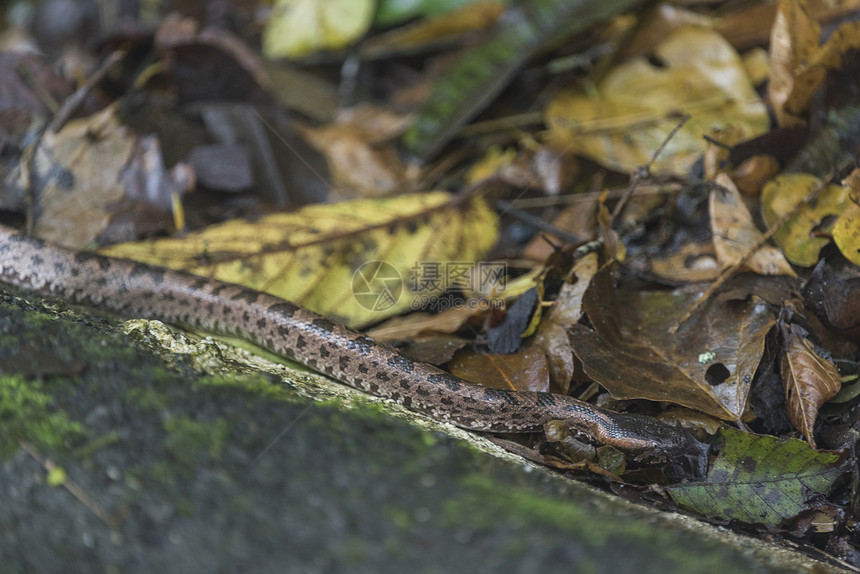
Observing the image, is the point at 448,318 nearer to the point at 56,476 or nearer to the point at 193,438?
the point at 193,438

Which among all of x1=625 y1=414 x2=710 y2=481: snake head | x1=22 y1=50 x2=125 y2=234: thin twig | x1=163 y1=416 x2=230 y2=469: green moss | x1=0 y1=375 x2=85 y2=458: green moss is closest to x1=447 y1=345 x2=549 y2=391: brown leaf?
x1=625 y1=414 x2=710 y2=481: snake head

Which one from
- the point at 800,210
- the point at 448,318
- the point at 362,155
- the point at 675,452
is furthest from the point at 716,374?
the point at 362,155

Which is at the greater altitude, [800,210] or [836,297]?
[800,210]

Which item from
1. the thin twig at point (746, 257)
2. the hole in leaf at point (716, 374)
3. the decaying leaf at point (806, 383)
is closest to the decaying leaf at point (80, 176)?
the thin twig at point (746, 257)

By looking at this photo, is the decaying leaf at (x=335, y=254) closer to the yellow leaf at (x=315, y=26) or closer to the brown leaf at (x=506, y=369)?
the brown leaf at (x=506, y=369)

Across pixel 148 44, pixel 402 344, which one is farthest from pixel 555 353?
pixel 148 44

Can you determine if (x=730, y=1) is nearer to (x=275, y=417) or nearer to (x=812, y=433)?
(x=812, y=433)

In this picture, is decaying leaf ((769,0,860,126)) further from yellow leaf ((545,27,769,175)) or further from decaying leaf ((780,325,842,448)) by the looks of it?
decaying leaf ((780,325,842,448))
